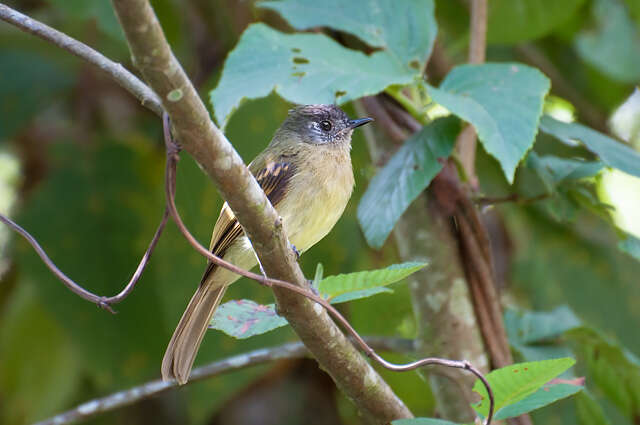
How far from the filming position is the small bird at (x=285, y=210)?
2641mm

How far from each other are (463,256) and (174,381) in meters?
1.08

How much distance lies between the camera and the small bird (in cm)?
264

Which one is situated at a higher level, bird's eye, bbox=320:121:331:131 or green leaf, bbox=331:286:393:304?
green leaf, bbox=331:286:393:304

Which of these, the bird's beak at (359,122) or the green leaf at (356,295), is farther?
the bird's beak at (359,122)

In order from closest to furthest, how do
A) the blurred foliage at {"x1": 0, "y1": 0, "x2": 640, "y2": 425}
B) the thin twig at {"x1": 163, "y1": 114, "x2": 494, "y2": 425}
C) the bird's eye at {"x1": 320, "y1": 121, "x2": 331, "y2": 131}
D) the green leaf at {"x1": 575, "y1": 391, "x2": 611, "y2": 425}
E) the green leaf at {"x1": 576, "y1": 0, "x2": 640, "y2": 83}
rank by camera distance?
the thin twig at {"x1": 163, "y1": 114, "x2": 494, "y2": 425} < the green leaf at {"x1": 575, "y1": 391, "x2": 611, "y2": 425} < the bird's eye at {"x1": 320, "y1": 121, "x2": 331, "y2": 131} < the blurred foliage at {"x1": 0, "y1": 0, "x2": 640, "y2": 425} < the green leaf at {"x1": 576, "y1": 0, "x2": 640, "y2": 83}

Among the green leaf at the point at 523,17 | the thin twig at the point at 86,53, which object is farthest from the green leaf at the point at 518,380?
the green leaf at the point at 523,17

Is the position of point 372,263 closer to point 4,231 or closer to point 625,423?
point 625,423

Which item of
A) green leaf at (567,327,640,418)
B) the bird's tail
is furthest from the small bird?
green leaf at (567,327,640,418)

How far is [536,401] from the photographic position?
5.73 ft

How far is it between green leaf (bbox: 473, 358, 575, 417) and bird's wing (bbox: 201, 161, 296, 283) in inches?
44.3

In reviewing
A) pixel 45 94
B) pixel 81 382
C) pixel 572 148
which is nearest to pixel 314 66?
pixel 572 148

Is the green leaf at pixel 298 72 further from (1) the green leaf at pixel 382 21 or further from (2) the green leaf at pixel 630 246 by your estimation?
(2) the green leaf at pixel 630 246

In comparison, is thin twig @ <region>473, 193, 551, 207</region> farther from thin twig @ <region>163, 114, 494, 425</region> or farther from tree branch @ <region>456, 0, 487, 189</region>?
thin twig @ <region>163, 114, 494, 425</region>

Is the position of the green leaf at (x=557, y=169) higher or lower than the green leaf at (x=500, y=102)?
lower
